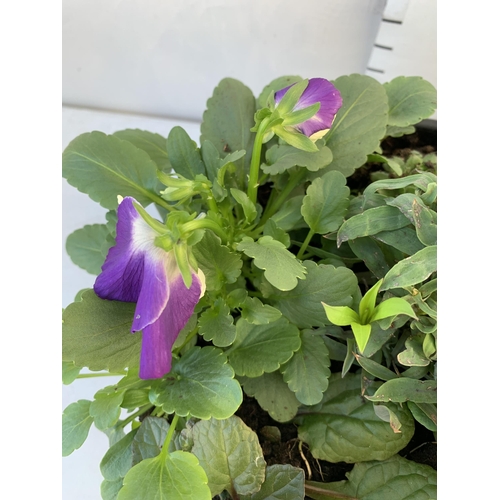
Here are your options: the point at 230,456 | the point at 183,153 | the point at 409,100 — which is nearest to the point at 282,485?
the point at 230,456

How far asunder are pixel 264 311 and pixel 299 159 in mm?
184

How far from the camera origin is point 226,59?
0.86 metres

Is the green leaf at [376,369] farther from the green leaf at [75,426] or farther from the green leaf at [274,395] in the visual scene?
the green leaf at [75,426]

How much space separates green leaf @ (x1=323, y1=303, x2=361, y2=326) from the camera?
411mm


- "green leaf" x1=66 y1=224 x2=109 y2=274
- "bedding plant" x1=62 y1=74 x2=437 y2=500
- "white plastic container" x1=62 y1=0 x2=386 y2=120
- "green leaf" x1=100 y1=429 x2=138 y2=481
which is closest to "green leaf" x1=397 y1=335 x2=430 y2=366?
"bedding plant" x1=62 y1=74 x2=437 y2=500

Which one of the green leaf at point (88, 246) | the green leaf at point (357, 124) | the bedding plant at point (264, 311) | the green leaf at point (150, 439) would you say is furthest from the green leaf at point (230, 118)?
the green leaf at point (150, 439)

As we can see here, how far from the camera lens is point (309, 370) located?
51 cm

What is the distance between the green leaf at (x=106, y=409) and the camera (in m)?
0.48

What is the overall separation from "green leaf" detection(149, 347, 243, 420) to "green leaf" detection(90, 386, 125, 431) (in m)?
0.04

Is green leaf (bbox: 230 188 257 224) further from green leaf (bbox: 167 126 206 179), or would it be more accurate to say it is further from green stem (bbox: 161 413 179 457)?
green stem (bbox: 161 413 179 457)

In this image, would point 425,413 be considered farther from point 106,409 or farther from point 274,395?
point 106,409

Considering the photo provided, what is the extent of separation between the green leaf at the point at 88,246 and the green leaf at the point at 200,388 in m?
0.26
